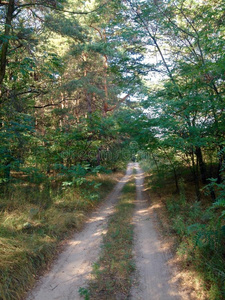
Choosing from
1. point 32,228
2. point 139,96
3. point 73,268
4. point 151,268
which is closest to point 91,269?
point 73,268

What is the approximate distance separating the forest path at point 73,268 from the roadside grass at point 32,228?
9.4 inches

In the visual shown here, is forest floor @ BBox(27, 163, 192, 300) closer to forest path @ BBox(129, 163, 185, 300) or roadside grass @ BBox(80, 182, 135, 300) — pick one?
forest path @ BBox(129, 163, 185, 300)

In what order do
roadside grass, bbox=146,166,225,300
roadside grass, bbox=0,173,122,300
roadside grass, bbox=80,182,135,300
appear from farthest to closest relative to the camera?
roadside grass, bbox=0,173,122,300, roadside grass, bbox=80,182,135,300, roadside grass, bbox=146,166,225,300

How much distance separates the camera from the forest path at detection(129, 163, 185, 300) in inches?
133

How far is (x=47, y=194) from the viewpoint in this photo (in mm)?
7875

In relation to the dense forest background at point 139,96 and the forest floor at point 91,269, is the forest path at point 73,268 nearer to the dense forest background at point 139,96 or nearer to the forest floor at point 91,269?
the forest floor at point 91,269

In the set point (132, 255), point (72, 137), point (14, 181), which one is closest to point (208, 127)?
point (132, 255)

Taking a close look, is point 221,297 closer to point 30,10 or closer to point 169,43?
point 169,43

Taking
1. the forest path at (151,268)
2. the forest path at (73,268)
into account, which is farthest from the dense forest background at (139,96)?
the forest path at (73,268)

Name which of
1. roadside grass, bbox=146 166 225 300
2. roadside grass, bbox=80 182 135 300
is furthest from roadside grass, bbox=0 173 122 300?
roadside grass, bbox=146 166 225 300

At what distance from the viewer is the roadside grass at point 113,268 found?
11.0ft

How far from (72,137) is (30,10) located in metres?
4.99

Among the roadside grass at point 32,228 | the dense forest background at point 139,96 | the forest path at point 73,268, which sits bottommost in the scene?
the forest path at point 73,268

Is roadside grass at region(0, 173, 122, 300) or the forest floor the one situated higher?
roadside grass at region(0, 173, 122, 300)
